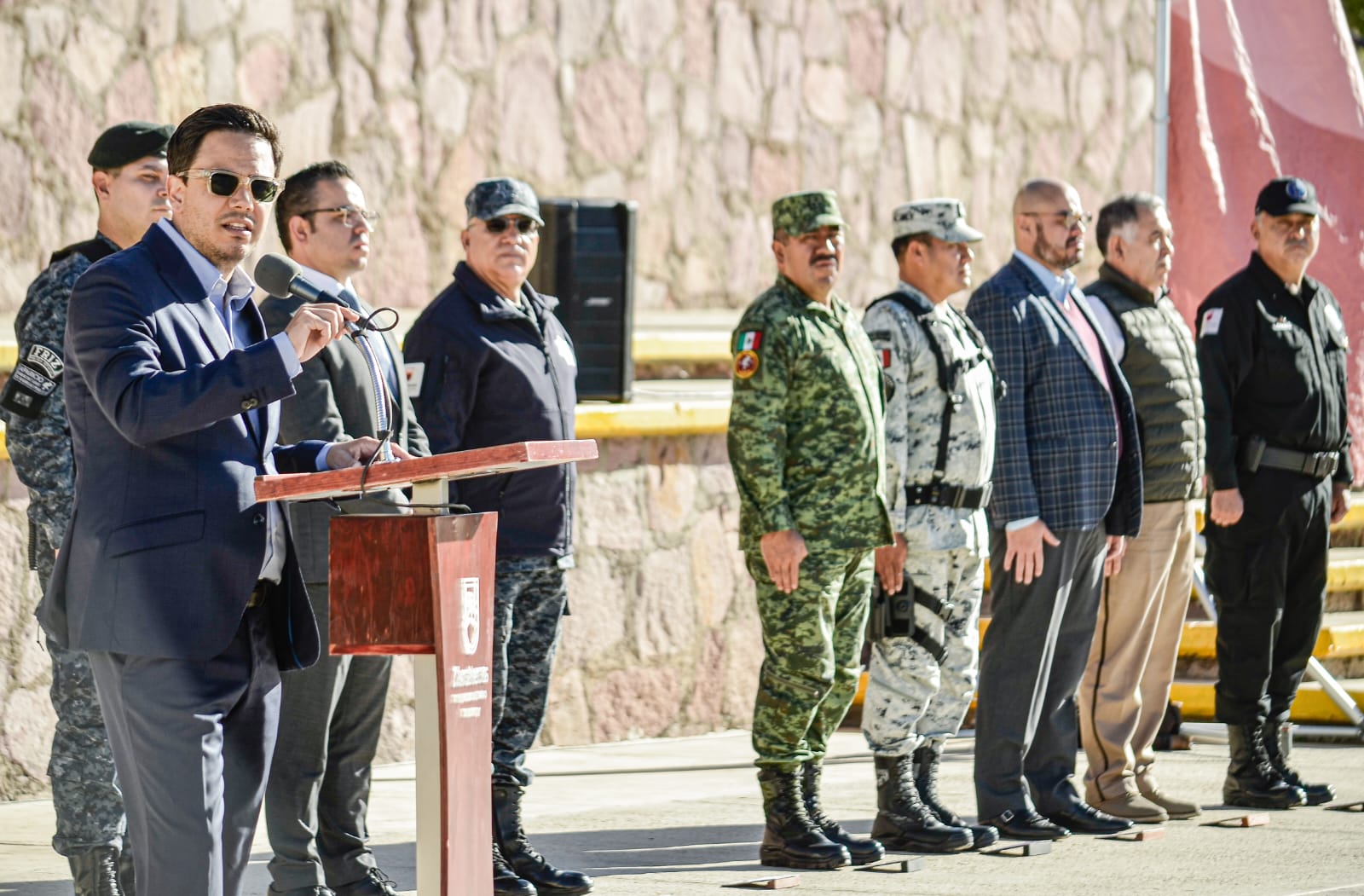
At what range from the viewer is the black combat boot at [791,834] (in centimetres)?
636

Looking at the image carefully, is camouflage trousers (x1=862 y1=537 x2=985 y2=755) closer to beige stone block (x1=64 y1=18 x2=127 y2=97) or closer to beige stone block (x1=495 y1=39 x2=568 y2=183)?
beige stone block (x1=495 y1=39 x2=568 y2=183)

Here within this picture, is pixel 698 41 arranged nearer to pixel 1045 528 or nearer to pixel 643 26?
pixel 643 26

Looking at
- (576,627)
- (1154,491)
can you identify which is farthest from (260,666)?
(576,627)

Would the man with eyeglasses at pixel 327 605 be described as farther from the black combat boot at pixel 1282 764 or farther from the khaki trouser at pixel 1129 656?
the black combat boot at pixel 1282 764

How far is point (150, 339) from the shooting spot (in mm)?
3812

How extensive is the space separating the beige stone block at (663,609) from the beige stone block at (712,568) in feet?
0.16

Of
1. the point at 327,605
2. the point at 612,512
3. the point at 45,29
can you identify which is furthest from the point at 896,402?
the point at 45,29

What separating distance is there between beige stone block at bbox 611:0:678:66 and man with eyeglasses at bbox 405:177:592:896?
11.8 feet

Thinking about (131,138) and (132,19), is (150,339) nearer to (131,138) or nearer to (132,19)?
(131,138)

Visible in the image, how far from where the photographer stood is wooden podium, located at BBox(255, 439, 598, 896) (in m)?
3.82

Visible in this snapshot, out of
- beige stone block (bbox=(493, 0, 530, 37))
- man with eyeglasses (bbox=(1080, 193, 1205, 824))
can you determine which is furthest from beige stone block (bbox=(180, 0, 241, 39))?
man with eyeglasses (bbox=(1080, 193, 1205, 824))

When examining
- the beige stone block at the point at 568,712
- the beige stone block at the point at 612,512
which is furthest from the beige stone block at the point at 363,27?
the beige stone block at the point at 568,712

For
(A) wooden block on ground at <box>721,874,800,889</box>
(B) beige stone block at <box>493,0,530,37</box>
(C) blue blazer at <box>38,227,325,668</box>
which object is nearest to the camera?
(C) blue blazer at <box>38,227,325,668</box>

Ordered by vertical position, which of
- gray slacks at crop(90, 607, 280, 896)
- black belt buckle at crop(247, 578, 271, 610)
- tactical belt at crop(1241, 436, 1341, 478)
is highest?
tactical belt at crop(1241, 436, 1341, 478)
